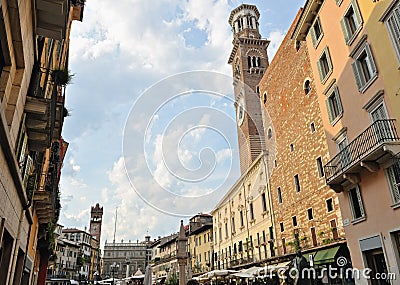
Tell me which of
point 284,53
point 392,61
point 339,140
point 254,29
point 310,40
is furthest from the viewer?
point 254,29

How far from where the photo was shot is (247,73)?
53.0m

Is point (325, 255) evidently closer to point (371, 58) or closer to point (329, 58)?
point (329, 58)

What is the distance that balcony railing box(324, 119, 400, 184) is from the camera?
37.9 feet

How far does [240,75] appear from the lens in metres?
53.8

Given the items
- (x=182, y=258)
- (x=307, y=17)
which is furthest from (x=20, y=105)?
(x=182, y=258)

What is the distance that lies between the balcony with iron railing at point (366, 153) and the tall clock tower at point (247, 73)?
27.4 m

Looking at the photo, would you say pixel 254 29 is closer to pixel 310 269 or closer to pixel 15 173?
pixel 310 269

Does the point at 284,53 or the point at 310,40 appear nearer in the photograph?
the point at 310,40

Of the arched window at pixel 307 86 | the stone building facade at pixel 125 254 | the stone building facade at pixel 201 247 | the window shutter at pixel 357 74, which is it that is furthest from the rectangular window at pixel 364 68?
the stone building facade at pixel 125 254

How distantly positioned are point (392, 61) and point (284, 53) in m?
18.9

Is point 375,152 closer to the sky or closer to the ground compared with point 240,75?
closer to the ground

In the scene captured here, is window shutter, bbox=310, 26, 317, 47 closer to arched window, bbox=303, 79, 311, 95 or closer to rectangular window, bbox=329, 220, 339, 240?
arched window, bbox=303, 79, 311, 95

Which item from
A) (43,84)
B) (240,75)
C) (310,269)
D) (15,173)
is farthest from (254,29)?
(15,173)

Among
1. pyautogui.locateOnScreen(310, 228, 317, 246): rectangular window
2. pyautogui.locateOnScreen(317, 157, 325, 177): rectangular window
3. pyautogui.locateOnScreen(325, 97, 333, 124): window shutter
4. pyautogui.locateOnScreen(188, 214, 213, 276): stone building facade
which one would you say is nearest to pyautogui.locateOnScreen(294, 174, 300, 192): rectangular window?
pyautogui.locateOnScreen(317, 157, 325, 177): rectangular window
